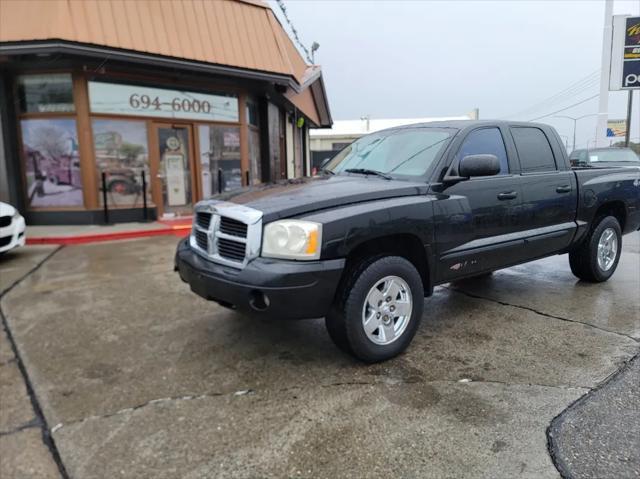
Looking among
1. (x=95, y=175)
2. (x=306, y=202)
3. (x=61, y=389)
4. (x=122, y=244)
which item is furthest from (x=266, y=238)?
(x=95, y=175)

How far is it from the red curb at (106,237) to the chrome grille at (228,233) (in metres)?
6.11

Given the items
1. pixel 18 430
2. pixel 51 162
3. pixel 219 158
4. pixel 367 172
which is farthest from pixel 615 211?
pixel 51 162

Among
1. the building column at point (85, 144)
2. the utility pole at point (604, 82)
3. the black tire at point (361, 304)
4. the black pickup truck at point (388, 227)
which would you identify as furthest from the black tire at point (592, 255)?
the utility pole at point (604, 82)

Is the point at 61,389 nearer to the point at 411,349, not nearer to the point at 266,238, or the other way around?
the point at 266,238

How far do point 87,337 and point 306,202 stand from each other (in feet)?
8.00

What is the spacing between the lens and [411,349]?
4.08m

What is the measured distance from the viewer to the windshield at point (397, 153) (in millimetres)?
4359

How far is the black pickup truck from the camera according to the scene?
3375mm

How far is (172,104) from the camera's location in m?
11.6

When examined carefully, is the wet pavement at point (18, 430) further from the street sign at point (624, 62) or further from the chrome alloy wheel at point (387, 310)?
the street sign at point (624, 62)

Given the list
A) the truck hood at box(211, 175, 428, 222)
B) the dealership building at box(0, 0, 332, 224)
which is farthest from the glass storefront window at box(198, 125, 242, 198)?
the truck hood at box(211, 175, 428, 222)

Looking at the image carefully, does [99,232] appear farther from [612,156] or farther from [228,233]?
[612,156]

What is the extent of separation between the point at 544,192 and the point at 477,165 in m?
1.37

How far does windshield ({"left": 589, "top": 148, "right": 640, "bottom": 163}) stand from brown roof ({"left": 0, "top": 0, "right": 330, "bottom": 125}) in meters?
8.48
